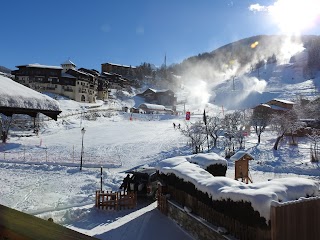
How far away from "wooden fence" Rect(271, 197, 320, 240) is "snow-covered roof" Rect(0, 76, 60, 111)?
6526 mm

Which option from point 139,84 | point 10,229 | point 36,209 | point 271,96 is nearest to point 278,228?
point 10,229

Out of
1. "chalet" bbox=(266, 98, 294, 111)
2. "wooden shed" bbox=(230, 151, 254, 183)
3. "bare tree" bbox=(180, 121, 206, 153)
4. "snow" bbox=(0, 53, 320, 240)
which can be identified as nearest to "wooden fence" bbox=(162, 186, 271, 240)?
"snow" bbox=(0, 53, 320, 240)

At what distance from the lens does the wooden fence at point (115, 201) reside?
56.7ft

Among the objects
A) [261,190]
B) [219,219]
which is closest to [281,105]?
[219,219]

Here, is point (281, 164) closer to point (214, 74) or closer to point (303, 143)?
point (303, 143)

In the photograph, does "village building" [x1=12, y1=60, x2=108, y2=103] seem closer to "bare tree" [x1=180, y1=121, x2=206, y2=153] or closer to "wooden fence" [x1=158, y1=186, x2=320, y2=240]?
"bare tree" [x1=180, y1=121, x2=206, y2=153]

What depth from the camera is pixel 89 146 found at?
1507 inches

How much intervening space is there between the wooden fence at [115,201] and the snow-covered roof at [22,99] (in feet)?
40.6

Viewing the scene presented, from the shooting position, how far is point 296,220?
9.09 m

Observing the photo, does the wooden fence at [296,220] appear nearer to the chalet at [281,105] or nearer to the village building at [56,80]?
the chalet at [281,105]

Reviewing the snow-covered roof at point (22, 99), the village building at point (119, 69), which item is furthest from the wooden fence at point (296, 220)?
the village building at point (119, 69)

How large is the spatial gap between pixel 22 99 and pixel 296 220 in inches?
325

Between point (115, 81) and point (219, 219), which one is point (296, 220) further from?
point (115, 81)

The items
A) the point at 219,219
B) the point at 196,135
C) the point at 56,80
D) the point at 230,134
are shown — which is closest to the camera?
the point at 219,219
